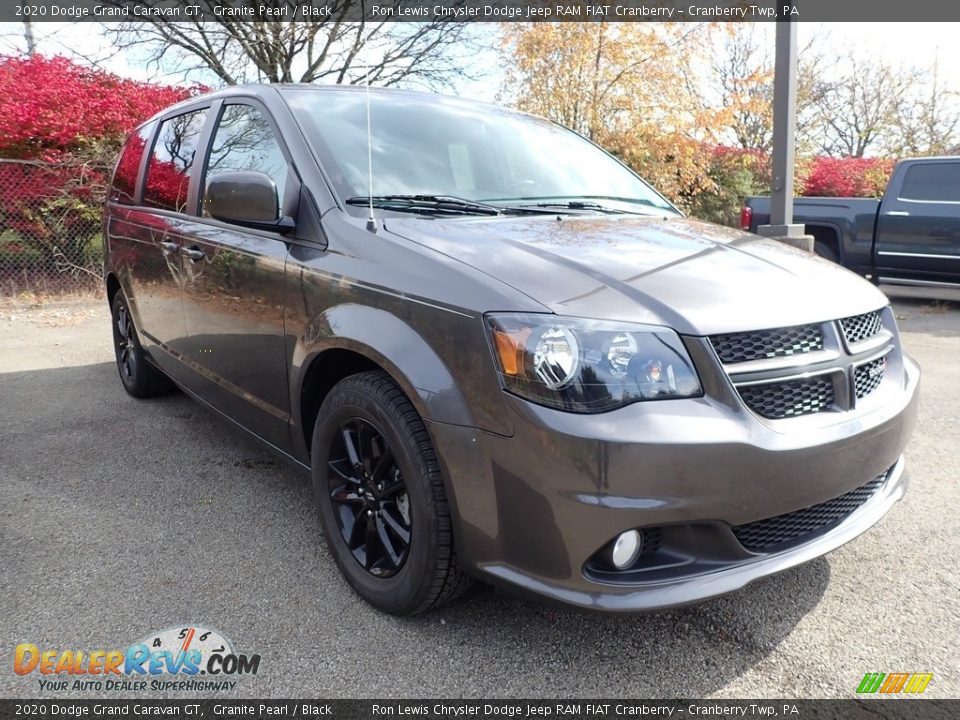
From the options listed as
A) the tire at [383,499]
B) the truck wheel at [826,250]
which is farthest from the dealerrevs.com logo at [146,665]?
the truck wheel at [826,250]

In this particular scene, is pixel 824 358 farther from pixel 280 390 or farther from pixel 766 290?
pixel 280 390

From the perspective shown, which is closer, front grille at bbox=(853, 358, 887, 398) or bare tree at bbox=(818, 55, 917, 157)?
front grille at bbox=(853, 358, 887, 398)

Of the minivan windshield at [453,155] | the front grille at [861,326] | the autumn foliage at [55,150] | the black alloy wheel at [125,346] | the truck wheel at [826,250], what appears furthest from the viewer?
the autumn foliage at [55,150]

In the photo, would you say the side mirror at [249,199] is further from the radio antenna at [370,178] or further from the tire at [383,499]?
the tire at [383,499]

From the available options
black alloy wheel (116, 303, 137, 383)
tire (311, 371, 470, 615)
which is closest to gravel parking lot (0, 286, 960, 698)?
tire (311, 371, 470, 615)

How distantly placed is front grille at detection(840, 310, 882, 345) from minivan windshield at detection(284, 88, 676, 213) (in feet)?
3.59

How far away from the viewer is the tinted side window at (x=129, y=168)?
4.29m

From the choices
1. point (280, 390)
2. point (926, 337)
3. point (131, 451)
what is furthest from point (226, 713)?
point (926, 337)

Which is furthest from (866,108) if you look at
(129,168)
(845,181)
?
(129,168)

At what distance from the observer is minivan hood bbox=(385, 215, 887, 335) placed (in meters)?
1.86

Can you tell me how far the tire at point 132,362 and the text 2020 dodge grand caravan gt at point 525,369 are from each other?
1814 mm

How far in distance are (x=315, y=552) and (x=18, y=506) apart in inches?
58.0

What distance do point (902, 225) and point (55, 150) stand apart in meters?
10.7

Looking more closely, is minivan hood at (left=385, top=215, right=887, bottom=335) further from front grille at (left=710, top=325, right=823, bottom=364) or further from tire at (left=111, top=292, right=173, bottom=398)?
tire at (left=111, top=292, right=173, bottom=398)
